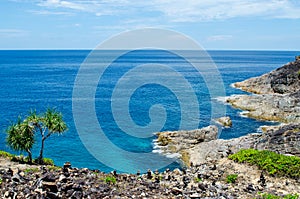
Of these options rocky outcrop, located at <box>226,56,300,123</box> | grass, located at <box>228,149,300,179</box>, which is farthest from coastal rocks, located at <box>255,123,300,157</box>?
rocky outcrop, located at <box>226,56,300,123</box>

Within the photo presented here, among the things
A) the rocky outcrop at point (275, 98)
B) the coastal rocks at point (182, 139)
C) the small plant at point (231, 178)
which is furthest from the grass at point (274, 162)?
the rocky outcrop at point (275, 98)

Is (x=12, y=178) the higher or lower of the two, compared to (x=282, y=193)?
higher

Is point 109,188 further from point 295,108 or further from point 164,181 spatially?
point 295,108

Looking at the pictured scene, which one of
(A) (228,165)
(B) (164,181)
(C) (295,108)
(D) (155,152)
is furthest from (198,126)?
(B) (164,181)

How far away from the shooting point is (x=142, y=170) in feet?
140

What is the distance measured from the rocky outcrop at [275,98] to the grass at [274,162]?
151 feet

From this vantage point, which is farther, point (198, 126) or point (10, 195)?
point (198, 126)

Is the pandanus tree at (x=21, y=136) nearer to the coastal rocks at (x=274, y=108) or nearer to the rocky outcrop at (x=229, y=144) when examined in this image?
the rocky outcrop at (x=229, y=144)

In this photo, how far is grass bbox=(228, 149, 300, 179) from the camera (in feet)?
70.8

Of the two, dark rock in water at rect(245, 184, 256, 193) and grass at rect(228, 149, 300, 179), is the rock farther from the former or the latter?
grass at rect(228, 149, 300, 179)

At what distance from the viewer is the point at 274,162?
2262cm

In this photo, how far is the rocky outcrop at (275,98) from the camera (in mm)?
69625

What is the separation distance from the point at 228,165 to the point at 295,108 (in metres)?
52.3

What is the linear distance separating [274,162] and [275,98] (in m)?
57.2
